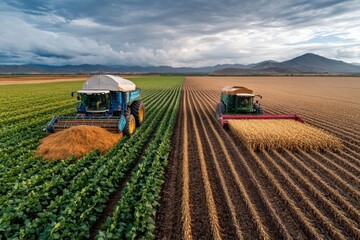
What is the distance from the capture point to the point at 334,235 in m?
4.81

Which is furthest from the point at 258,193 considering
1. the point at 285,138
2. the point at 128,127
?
the point at 128,127

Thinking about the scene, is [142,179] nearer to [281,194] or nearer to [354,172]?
[281,194]

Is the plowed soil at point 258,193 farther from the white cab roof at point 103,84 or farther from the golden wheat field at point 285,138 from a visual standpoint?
the white cab roof at point 103,84

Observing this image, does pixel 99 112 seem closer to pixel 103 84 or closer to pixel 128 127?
pixel 103 84

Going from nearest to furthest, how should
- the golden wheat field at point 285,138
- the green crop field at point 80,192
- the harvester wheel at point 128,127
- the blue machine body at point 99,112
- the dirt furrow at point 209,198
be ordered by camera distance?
the green crop field at point 80,192, the dirt furrow at point 209,198, the golden wheat field at point 285,138, the blue machine body at point 99,112, the harvester wheel at point 128,127

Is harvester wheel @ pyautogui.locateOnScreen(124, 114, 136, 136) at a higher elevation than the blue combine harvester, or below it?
below

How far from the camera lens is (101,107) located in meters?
11.7

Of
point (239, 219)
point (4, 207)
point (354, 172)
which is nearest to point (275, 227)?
point (239, 219)

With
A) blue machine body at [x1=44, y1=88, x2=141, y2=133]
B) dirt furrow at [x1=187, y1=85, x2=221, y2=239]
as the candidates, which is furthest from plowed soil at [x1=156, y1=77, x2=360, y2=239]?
blue machine body at [x1=44, y1=88, x2=141, y2=133]

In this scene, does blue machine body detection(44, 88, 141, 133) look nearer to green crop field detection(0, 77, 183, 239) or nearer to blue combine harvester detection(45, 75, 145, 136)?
blue combine harvester detection(45, 75, 145, 136)

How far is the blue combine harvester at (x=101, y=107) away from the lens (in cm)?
1064

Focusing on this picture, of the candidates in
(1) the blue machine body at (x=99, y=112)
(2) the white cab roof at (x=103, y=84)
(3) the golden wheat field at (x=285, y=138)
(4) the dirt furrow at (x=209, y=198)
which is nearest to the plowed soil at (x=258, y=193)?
(4) the dirt furrow at (x=209, y=198)

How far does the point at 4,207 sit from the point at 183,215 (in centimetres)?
405

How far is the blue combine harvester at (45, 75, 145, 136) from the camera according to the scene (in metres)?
10.6
